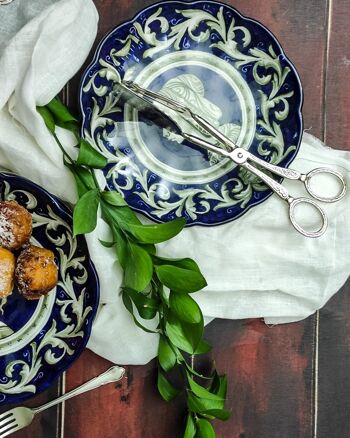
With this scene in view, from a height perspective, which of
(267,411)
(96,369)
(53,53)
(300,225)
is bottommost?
(267,411)

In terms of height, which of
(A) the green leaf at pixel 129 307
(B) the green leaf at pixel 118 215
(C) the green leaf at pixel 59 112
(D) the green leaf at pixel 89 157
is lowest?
(A) the green leaf at pixel 129 307

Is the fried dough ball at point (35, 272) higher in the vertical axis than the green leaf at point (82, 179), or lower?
lower

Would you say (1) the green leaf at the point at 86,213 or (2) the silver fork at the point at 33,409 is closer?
(1) the green leaf at the point at 86,213

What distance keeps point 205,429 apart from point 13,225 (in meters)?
0.31

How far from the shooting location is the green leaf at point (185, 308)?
0.73 m

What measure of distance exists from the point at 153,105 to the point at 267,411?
387mm

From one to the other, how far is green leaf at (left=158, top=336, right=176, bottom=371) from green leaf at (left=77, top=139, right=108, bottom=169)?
0.20 meters

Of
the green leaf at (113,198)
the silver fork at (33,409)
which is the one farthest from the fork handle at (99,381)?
the green leaf at (113,198)

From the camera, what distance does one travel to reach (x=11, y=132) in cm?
74

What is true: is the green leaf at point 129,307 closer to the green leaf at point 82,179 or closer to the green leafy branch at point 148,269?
the green leafy branch at point 148,269

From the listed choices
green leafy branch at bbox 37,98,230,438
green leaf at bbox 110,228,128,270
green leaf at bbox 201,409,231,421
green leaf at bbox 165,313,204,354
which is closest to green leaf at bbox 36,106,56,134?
green leafy branch at bbox 37,98,230,438

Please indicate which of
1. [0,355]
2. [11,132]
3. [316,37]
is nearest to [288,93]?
[316,37]

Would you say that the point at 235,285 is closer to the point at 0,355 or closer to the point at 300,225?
the point at 300,225

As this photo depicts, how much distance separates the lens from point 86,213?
704 millimetres
